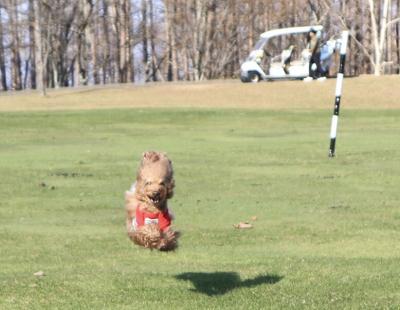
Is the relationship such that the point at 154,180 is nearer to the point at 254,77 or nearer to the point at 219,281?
the point at 219,281

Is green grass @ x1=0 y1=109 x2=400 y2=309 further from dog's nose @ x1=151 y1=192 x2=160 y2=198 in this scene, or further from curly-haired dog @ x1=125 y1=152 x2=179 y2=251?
dog's nose @ x1=151 y1=192 x2=160 y2=198

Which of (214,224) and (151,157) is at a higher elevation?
(151,157)

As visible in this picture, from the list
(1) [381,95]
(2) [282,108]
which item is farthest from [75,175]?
(1) [381,95]

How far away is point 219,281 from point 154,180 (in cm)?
214

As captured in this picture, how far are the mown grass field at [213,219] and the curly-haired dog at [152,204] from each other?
844 mm

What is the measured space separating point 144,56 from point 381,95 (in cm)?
4949

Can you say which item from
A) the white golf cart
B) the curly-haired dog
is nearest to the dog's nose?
the curly-haired dog

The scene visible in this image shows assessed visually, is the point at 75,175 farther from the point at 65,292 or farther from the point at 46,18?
the point at 46,18

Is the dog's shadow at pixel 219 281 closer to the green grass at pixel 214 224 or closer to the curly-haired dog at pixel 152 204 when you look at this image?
the green grass at pixel 214 224

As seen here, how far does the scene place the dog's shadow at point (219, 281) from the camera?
25.1 feet

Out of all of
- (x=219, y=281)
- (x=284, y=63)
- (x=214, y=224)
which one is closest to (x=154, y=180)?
(x=219, y=281)

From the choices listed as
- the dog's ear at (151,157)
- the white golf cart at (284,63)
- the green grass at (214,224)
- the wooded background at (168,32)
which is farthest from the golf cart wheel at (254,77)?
the dog's ear at (151,157)

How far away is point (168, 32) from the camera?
253 feet

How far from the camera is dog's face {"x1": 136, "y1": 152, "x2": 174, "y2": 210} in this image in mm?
6168
